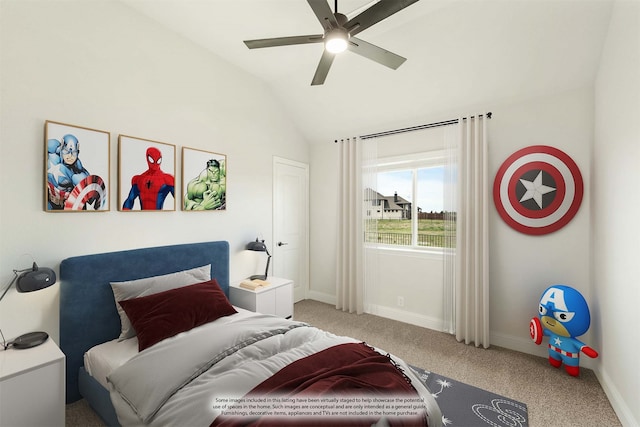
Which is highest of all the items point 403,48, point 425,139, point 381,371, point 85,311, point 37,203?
point 403,48

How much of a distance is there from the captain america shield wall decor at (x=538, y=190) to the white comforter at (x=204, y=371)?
2104 mm

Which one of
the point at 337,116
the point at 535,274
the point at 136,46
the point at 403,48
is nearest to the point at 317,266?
the point at 337,116

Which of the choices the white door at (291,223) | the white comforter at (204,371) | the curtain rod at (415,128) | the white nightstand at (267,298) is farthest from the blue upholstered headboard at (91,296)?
the curtain rod at (415,128)

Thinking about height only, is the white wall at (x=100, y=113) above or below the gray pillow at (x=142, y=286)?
above

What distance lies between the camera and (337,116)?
12.7ft

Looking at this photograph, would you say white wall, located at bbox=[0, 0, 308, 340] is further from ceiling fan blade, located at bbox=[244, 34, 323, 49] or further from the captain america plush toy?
the captain america plush toy

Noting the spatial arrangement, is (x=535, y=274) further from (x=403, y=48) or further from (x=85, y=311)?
(x=85, y=311)

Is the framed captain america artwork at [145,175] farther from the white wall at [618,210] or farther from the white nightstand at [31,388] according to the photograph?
the white wall at [618,210]

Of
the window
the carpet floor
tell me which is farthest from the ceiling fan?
the carpet floor

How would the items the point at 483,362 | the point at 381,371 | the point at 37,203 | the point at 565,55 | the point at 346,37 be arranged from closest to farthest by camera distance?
the point at 381,371
the point at 346,37
the point at 37,203
the point at 565,55
the point at 483,362

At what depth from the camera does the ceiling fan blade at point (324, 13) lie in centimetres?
156

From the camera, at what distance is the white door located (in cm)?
396

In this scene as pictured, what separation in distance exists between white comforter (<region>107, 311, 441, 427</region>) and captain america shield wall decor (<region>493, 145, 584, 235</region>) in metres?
2.10

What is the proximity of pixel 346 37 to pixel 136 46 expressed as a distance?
191cm
